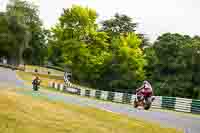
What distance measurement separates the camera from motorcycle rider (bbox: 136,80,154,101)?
24.9m

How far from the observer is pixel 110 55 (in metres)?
82.6

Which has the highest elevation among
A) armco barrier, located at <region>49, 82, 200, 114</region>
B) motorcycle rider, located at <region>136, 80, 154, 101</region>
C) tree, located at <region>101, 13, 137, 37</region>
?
tree, located at <region>101, 13, 137, 37</region>

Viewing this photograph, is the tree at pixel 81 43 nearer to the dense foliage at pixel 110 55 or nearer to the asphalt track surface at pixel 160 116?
the dense foliage at pixel 110 55

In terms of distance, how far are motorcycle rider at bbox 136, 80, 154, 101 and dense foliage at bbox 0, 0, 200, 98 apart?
4436 cm

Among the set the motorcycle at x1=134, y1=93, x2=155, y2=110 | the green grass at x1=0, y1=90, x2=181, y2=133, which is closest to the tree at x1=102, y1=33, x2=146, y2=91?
the motorcycle at x1=134, y1=93, x2=155, y2=110

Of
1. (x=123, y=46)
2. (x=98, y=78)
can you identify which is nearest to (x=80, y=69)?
(x=98, y=78)

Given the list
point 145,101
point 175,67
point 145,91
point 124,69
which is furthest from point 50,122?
point 124,69

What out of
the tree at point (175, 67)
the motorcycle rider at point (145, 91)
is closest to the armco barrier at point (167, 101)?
the motorcycle rider at point (145, 91)

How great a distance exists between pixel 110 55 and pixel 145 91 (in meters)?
57.5

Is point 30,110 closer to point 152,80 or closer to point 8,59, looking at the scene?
point 152,80

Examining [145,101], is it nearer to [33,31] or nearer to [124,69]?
[124,69]

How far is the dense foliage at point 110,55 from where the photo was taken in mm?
72125

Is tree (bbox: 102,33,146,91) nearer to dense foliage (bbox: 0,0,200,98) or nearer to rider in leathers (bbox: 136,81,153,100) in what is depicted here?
dense foliage (bbox: 0,0,200,98)

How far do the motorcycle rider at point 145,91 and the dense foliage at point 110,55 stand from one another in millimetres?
44363
